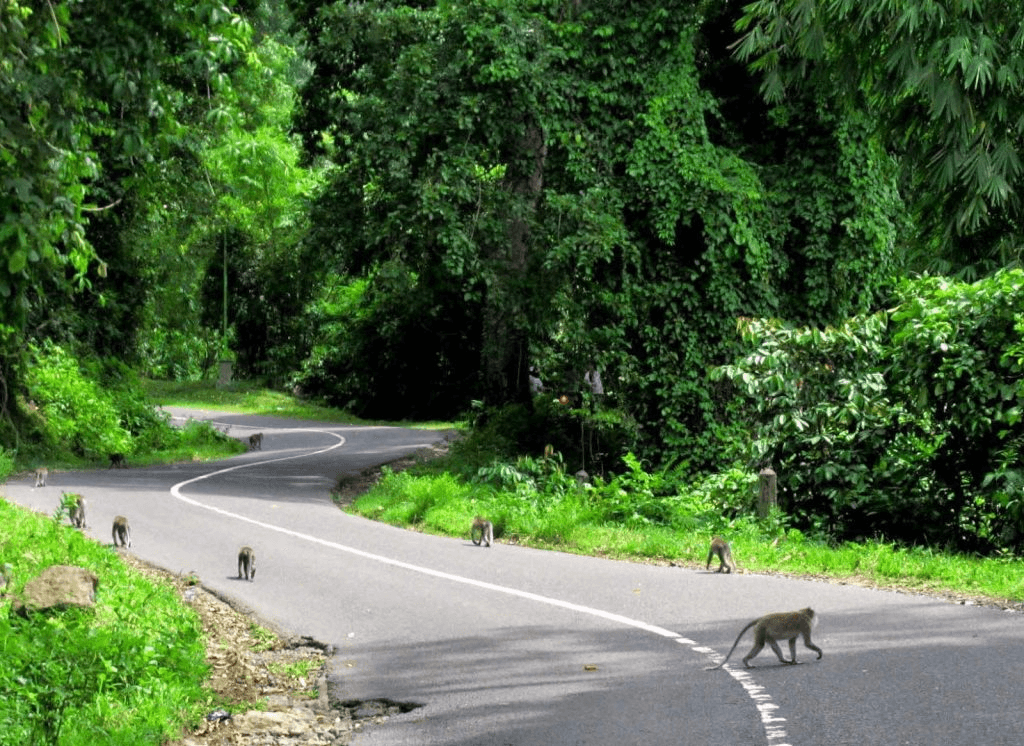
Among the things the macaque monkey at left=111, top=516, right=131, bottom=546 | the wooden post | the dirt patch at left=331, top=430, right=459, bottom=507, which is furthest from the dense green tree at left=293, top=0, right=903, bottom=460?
the macaque monkey at left=111, top=516, right=131, bottom=546

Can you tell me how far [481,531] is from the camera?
15.8 meters

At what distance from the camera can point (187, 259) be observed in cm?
5200

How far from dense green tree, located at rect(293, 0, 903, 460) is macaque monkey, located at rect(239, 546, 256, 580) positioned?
9777mm

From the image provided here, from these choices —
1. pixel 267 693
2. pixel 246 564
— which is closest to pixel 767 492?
pixel 246 564

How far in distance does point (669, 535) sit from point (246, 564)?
513cm

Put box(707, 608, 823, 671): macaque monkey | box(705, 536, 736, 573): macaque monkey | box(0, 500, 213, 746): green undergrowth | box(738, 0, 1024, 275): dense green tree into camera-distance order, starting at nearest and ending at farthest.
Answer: box(0, 500, 213, 746): green undergrowth < box(707, 608, 823, 671): macaque monkey < box(738, 0, 1024, 275): dense green tree < box(705, 536, 736, 573): macaque monkey

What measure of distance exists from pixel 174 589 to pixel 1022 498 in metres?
8.63

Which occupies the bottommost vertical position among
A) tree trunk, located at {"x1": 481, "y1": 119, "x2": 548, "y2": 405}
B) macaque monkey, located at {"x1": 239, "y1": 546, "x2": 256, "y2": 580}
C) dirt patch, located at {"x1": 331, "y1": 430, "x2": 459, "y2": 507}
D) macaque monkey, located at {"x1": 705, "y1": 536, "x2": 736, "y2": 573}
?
dirt patch, located at {"x1": 331, "y1": 430, "x2": 459, "y2": 507}

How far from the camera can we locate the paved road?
7.00 metres

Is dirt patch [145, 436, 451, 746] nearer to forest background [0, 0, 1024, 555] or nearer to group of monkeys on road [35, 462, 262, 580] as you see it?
group of monkeys on road [35, 462, 262, 580]

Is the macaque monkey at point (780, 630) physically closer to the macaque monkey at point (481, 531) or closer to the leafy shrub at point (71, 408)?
the macaque monkey at point (481, 531)

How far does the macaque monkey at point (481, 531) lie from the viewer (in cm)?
1572

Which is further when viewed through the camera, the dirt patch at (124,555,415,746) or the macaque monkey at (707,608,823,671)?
the macaque monkey at (707,608,823,671)

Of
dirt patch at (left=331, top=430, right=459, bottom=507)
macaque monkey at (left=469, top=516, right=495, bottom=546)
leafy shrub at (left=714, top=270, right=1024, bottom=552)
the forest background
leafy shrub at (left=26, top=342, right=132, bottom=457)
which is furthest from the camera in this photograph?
leafy shrub at (left=26, top=342, right=132, bottom=457)
